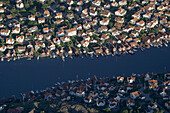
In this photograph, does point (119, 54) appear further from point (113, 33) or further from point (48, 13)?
point (48, 13)

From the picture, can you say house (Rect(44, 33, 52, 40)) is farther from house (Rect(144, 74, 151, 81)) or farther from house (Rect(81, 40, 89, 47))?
house (Rect(144, 74, 151, 81))

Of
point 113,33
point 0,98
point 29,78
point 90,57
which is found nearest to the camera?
point 0,98

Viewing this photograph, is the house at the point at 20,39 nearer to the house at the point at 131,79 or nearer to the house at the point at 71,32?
the house at the point at 71,32

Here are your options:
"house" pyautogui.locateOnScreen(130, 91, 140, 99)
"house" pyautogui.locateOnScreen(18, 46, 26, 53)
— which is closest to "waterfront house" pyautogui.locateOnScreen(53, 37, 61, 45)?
"house" pyautogui.locateOnScreen(18, 46, 26, 53)

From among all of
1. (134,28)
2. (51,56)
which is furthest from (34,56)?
(134,28)

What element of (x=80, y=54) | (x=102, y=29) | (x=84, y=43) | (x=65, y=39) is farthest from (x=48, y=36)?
(x=102, y=29)

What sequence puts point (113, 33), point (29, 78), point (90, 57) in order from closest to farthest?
point (29, 78), point (90, 57), point (113, 33)

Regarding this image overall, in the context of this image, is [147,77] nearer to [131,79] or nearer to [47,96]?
[131,79]

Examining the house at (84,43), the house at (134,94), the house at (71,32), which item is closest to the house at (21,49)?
the house at (71,32)
